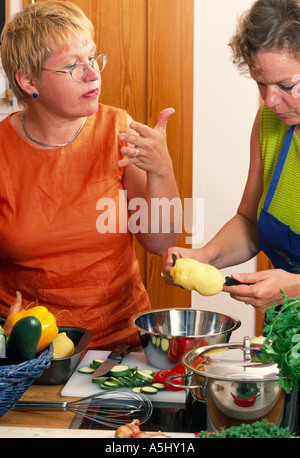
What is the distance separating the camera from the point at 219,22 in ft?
9.64

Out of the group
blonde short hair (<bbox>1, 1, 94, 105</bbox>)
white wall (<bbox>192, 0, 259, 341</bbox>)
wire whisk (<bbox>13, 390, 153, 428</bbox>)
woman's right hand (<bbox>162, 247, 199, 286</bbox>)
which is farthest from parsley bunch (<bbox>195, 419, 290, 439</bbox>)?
white wall (<bbox>192, 0, 259, 341</bbox>)

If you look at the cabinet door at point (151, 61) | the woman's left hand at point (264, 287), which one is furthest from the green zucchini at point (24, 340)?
the cabinet door at point (151, 61)

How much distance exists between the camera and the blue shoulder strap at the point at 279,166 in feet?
5.87

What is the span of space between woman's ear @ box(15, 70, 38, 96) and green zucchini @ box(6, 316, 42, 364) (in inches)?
36.8

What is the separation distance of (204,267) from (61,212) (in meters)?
0.56

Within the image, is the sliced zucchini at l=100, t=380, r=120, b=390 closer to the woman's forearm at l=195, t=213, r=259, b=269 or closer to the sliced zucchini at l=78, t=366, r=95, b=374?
the sliced zucchini at l=78, t=366, r=95, b=374

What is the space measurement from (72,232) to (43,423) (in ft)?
2.58

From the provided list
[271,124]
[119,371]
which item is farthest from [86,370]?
[271,124]

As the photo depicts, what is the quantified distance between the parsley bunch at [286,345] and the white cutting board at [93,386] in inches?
14.7

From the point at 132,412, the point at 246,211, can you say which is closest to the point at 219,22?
the point at 246,211

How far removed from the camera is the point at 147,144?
1.74 m

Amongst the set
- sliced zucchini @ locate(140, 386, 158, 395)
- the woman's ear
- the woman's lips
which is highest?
the woman's ear

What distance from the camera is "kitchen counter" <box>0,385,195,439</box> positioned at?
1.14 meters

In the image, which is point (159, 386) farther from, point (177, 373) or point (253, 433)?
point (253, 433)
